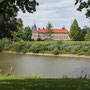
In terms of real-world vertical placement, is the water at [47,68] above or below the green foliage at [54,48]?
below

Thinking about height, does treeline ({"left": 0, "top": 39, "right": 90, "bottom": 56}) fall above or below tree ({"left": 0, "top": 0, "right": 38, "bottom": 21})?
below

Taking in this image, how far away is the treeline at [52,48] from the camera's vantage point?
1348 inches

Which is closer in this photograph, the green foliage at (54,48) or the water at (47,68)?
the water at (47,68)

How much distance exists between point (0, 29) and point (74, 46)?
2106cm

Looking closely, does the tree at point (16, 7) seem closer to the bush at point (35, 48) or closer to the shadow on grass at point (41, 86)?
the shadow on grass at point (41, 86)

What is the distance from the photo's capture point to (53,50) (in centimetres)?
3522

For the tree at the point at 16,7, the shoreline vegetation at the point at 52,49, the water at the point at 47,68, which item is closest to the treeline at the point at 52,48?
the shoreline vegetation at the point at 52,49

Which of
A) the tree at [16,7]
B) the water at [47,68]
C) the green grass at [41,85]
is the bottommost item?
the water at [47,68]

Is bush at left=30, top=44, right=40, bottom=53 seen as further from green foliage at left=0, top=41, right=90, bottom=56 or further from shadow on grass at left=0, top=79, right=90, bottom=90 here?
shadow on grass at left=0, top=79, right=90, bottom=90

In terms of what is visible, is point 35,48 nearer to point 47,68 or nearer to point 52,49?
point 52,49

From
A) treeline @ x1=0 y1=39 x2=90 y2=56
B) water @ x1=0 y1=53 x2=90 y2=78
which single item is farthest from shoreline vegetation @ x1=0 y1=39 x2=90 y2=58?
water @ x1=0 y1=53 x2=90 y2=78

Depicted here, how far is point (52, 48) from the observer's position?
36.4m

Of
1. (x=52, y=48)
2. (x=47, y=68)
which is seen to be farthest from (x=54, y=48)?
(x=47, y=68)

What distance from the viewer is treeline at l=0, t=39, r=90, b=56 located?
112ft
